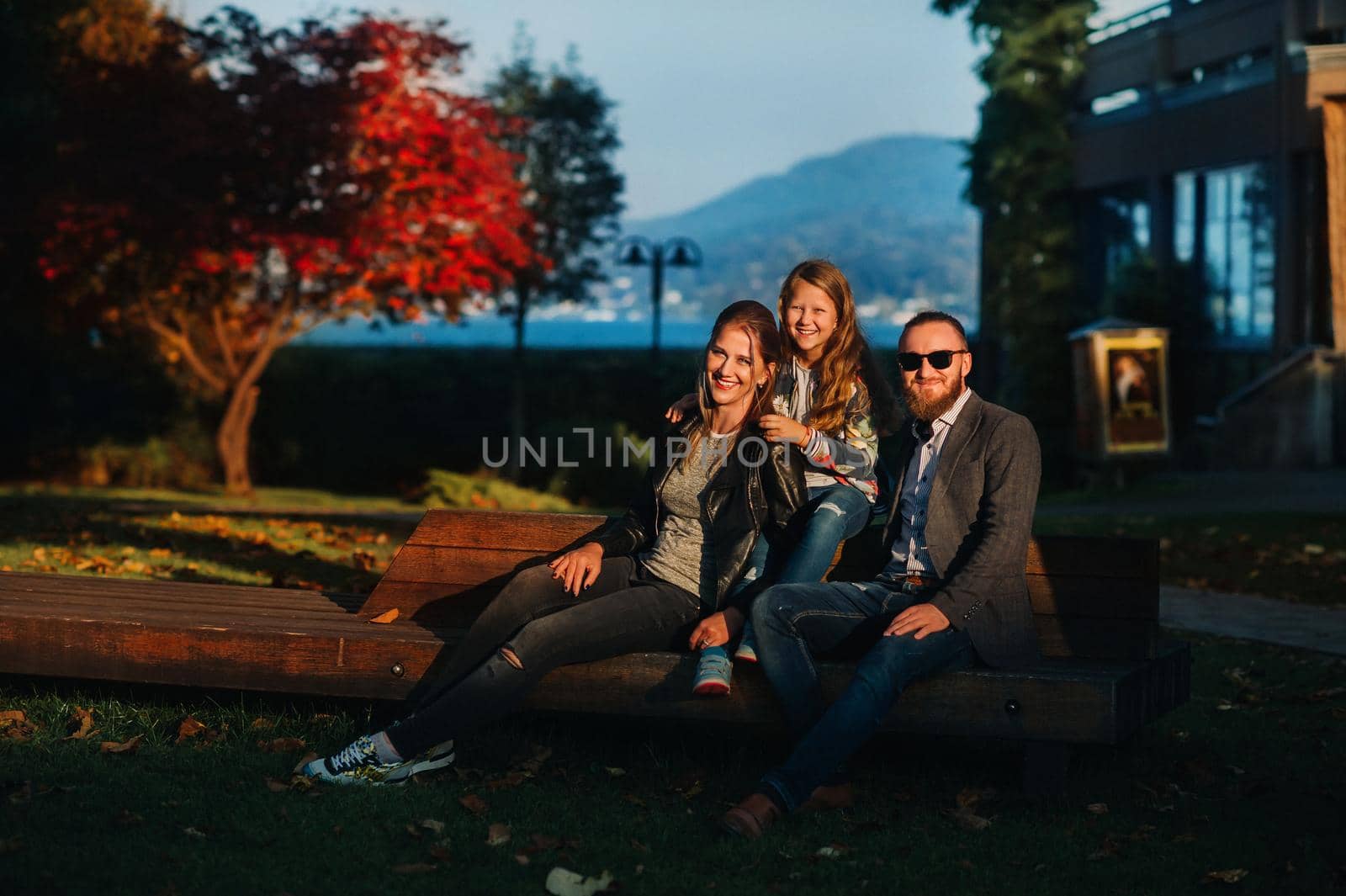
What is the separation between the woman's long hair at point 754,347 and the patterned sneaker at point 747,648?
735 millimetres

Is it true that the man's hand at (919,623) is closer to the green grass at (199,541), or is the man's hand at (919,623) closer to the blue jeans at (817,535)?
the blue jeans at (817,535)

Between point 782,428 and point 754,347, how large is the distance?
1.18ft

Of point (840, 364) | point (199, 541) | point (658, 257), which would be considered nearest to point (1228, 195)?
point (658, 257)

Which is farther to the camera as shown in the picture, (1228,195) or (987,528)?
(1228,195)

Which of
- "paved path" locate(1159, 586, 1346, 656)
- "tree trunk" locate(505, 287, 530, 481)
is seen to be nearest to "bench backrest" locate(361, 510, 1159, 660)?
"paved path" locate(1159, 586, 1346, 656)

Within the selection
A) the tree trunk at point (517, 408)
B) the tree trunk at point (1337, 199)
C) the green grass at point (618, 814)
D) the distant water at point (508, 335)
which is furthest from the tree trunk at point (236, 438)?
the green grass at point (618, 814)

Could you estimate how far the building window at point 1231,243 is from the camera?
1997cm

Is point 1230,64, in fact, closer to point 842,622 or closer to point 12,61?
point 12,61

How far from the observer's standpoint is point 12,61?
17969 millimetres

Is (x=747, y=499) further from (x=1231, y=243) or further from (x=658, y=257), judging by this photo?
(x=658, y=257)

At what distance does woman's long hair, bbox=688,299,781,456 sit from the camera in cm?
565

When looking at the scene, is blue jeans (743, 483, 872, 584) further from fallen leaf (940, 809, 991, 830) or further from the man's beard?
fallen leaf (940, 809, 991, 830)

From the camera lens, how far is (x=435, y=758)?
5.40m

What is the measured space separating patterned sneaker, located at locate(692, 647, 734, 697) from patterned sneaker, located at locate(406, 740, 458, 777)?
2.88ft
